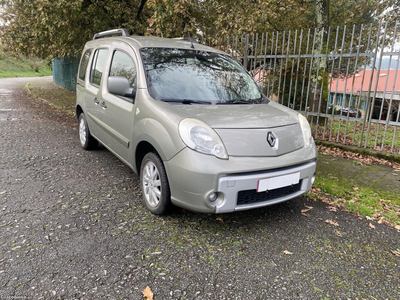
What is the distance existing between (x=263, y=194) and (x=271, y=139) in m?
0.54

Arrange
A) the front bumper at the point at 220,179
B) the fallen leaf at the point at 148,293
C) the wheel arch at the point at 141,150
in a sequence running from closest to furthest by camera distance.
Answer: the fallen leaf at the point at 148,293 < the front bumper at the point at 220,179 < the wheel arch at the point at 141,150

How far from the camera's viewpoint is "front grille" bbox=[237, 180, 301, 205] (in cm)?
280

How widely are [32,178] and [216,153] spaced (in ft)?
9.66

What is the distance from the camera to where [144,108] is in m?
3.32

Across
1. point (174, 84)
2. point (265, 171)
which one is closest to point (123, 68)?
point (174, 84)

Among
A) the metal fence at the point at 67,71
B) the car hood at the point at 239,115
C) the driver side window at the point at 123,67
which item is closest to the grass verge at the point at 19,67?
the metal fence at the point at 67,71

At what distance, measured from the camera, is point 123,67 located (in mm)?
4004

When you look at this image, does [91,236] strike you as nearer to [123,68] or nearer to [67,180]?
[67,180]

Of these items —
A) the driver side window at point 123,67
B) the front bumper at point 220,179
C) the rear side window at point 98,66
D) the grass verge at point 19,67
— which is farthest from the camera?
the grass verge at point 19,67

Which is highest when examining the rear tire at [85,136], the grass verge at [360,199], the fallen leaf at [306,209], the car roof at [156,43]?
the car roof at [156,43]

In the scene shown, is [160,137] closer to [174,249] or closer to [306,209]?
[174,249]

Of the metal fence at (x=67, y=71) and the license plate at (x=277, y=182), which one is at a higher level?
the metal fence at (x=67, y=71)

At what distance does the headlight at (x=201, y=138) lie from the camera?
2738 mm

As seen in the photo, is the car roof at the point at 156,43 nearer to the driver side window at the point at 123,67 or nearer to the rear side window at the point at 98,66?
the driver side window at the point at 123,67
